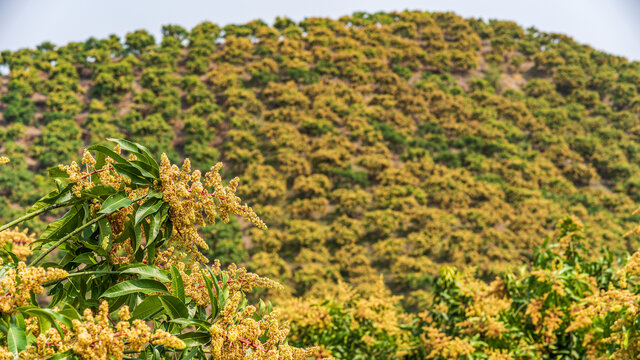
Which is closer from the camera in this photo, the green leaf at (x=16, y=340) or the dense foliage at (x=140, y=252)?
the green leaf at (x=16, y=340)

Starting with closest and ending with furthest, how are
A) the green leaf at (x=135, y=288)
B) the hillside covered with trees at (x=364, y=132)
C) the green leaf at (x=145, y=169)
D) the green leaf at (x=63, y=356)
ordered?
the green leaf at (x=63, y=356) < the green leaf at (x=135, y=288) < the green leaf at (x=145, y=169) < the hillside covered with trees at (x=364, y=132)

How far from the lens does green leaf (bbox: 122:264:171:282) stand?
4.50 feet

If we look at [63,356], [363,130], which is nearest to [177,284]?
[63,356]

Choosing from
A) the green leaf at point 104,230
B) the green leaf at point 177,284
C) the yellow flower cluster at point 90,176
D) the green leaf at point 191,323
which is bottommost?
the green leaf at point 191,323

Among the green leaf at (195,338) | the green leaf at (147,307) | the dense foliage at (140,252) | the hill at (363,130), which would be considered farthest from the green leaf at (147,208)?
the hill at (363,130)

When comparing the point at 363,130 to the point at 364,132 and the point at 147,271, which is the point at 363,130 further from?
the point at 147,271

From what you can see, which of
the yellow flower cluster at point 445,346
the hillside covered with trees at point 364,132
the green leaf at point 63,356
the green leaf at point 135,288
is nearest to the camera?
the green leaf at point 63,356

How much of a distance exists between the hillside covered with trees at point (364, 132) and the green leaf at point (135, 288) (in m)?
10.7

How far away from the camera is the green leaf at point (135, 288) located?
132 centimetres

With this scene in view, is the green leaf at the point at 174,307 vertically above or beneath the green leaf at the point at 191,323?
above

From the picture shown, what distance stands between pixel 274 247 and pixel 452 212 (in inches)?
227

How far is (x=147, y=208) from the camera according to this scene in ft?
4.60

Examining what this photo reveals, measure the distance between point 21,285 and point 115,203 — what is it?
0.31m

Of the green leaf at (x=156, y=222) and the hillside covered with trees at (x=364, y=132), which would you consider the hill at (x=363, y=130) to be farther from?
the green leaf at (x=156, y=222)
